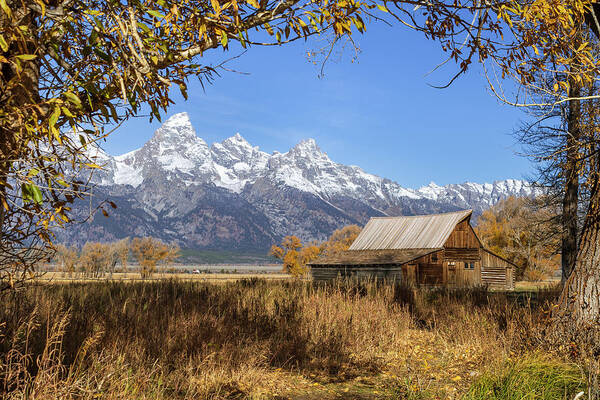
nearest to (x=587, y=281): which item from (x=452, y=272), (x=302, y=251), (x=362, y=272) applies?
(x=362, y=272)

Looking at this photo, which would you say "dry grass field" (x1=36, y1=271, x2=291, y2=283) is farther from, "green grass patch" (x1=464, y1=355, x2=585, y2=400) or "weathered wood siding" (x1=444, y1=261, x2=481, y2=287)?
"weathered wood siding" (x1=444, y1=261, x2=481, y2=287)

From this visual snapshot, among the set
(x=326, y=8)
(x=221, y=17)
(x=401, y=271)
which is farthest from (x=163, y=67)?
(x=401, y=271)

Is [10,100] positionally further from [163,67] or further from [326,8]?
[326,8]

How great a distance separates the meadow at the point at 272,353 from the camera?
477 cm

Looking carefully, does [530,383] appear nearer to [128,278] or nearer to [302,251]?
[128,278]

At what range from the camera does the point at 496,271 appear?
1741 inches

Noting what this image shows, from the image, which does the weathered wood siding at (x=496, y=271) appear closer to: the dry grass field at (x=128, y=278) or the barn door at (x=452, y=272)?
the barn door at (x=452, y=272)

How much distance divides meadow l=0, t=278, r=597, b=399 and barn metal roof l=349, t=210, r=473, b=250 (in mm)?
30052

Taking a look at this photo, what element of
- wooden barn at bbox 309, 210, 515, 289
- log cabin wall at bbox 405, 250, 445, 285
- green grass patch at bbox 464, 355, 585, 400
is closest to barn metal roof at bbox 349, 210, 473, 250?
wooden barn at bbox 309, 210, 515, 289

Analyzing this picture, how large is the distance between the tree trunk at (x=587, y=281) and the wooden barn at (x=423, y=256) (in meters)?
28.3

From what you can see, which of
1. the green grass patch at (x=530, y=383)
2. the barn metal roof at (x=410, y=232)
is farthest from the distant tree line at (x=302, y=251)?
the green grass patch at (x=530, y=383)

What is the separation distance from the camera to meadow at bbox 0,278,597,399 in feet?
15.7

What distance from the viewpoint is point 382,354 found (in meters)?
8.07

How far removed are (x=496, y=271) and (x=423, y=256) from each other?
11.9 m
